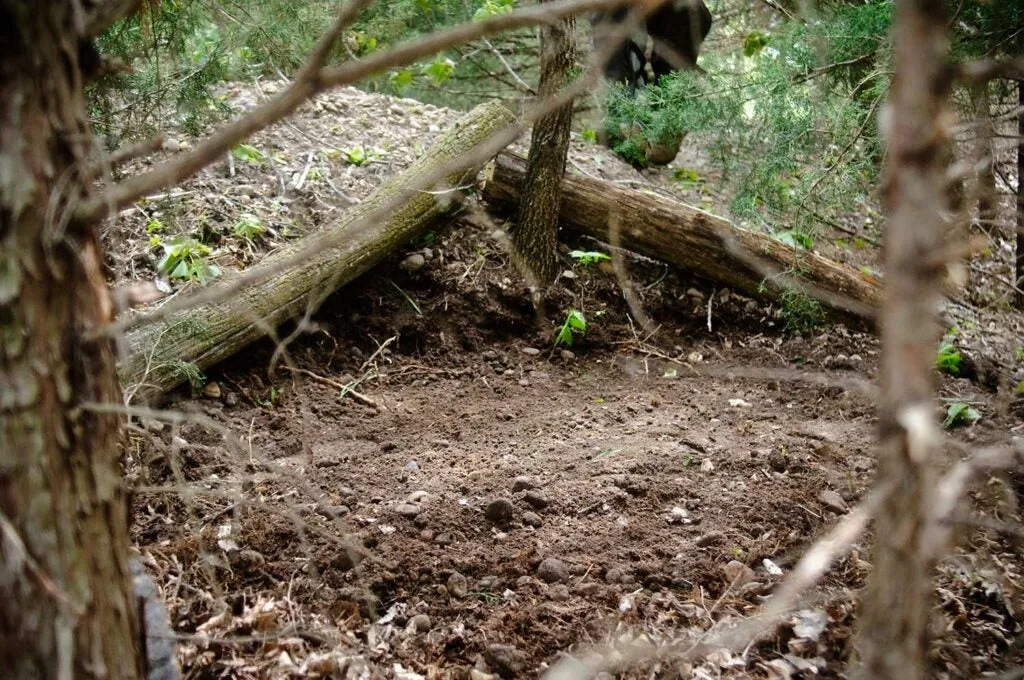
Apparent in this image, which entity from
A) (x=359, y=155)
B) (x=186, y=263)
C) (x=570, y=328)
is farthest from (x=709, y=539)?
(x=359, y=155)

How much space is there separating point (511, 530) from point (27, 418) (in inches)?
79.0

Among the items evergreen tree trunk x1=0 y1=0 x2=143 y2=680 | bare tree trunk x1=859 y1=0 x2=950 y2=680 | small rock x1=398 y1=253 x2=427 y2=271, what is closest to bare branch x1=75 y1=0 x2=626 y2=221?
evergreen tree trunk x1=0 y1=0 x2=143 y2=680

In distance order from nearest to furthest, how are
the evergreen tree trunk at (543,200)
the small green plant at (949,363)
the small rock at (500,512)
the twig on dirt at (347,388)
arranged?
the small rock at (500,512) < the twig on dirt at (347,388) < the small green plant at (949,363) < the evergreen tree trunk at (543,200)

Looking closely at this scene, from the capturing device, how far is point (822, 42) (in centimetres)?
441

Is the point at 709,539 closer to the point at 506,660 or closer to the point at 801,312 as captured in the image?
the point at 506,660

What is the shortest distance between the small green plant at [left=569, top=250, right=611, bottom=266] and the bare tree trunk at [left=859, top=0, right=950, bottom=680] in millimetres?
3807

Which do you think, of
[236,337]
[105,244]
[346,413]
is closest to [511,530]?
[346,413]

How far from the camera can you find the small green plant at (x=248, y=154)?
17.0 feet

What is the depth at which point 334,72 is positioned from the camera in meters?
1.23

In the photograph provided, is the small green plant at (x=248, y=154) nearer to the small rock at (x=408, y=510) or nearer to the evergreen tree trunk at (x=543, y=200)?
the evergreen tree trunk at (x=543, y=200)

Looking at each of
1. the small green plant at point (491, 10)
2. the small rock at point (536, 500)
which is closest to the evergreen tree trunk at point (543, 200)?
the small green plant at point (491, 10)

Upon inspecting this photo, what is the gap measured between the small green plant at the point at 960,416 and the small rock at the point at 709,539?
1577 millimetres

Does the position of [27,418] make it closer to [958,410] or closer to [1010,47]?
[958,410]

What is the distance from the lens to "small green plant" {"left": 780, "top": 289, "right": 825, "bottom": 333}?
4.60 m
